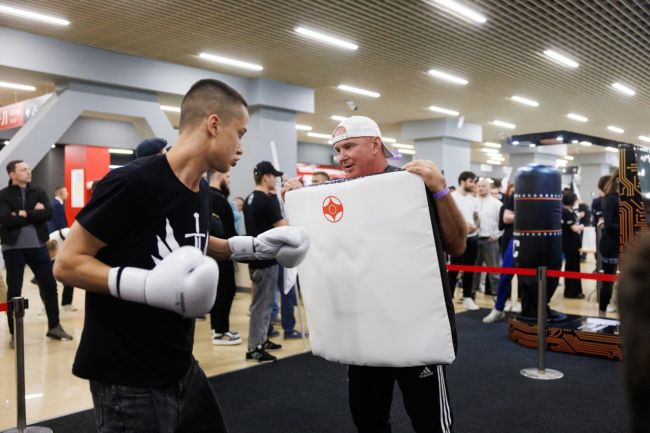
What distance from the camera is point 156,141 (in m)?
3.92

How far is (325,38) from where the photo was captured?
8289mm

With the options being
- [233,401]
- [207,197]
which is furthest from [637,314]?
[233,401]

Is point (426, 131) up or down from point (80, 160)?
up

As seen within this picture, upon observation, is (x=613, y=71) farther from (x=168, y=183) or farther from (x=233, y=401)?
(x=168, y=183)

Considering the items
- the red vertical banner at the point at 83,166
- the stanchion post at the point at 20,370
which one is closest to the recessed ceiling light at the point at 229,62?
the red vertical banner at the point at 83,166

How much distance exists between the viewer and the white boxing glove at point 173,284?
138cm

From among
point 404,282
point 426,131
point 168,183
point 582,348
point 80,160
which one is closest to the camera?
point 168,183

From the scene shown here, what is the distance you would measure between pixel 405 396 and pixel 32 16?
7450 mm

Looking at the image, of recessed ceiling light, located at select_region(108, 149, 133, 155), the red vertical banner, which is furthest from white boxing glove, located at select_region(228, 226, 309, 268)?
recessed ceiling light, located at select_region(108, 149, 133, 155)

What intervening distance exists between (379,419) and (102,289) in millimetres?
1103

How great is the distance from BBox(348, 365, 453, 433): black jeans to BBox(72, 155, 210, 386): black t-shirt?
2.34 ft

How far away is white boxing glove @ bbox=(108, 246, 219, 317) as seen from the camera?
1.38 meters

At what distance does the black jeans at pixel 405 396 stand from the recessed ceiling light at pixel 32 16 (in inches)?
280

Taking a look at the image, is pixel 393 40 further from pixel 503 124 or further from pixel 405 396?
pixel 503 124
